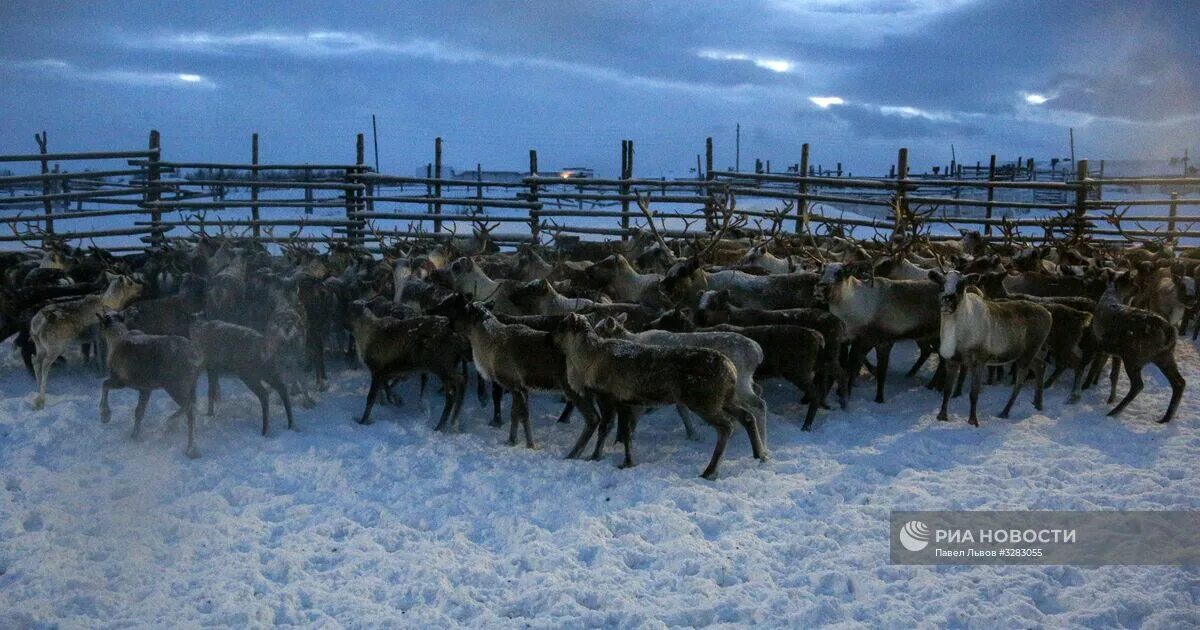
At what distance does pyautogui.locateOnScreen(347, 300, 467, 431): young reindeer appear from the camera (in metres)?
7.09

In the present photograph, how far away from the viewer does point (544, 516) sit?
215 inches

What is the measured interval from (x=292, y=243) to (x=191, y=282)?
12.1 ft

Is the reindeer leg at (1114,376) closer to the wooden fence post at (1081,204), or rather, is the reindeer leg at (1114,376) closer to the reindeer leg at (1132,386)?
the reindeer leg at (1132,386)

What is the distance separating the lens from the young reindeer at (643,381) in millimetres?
5906

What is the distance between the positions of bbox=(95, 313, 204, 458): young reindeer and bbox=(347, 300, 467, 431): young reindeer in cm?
128

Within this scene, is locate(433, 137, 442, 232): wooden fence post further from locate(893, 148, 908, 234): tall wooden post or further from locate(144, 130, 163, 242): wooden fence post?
locate(893, 148, 908, 234): tall wooden post

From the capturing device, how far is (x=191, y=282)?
842cm

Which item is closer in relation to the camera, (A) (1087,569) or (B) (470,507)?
(A) (1087,569)

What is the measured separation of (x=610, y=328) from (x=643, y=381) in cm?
76

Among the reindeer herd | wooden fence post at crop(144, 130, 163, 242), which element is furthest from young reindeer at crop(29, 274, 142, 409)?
wooden fence post at crop(144, 130, 163, 242)

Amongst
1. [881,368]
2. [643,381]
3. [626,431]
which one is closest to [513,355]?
[626,431]

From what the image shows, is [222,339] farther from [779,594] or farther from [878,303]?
[878,303]

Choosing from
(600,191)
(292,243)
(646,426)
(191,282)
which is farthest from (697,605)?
(600,191)

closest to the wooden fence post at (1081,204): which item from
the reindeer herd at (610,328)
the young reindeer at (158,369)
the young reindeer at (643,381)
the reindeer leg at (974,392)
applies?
the reindeer herd at (610,328)
